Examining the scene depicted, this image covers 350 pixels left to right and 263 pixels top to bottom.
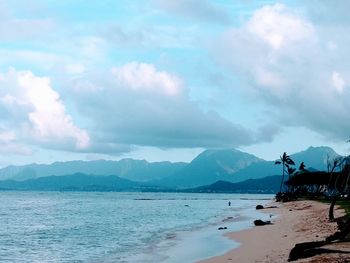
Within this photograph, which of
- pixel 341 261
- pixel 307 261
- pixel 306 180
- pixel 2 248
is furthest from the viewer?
pixel 306 180

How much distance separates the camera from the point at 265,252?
2791 cm

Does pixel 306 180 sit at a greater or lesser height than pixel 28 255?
greater

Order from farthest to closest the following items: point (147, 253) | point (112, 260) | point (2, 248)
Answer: point (2, 248) → point (147, 253) → point (112, 260)

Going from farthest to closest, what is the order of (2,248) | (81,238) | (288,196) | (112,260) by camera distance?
(288,196) < (81,238) < (2,248) < (112,260)

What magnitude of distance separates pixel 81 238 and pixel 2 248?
833 centimetres

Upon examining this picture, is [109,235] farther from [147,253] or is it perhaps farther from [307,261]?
[307,261]

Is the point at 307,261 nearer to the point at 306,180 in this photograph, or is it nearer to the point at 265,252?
the point at 265,252

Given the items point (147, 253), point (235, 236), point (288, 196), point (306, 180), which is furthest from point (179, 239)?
point (288, 196)

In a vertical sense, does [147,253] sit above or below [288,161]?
below

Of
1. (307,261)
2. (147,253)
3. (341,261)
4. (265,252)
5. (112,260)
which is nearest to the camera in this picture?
(341,261)

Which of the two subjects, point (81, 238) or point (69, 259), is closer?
point (69, 259)

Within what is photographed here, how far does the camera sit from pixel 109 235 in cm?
4950

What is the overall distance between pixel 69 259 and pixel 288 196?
81.7 meters

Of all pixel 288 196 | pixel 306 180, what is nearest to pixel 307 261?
pixel 306 180
